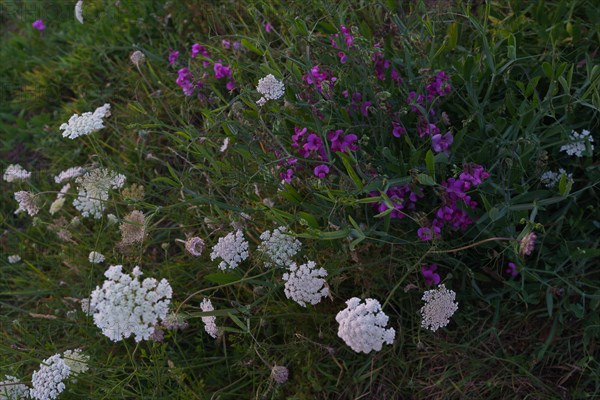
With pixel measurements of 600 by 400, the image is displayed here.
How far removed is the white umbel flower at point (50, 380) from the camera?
187cm

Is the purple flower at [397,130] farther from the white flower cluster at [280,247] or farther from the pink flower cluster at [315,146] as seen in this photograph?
the white flower cluster at [280,247]

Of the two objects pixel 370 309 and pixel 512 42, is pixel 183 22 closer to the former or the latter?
pixel 512 42

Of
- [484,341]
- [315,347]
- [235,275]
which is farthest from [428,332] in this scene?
[235,275]

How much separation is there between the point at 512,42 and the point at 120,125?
1888 mm

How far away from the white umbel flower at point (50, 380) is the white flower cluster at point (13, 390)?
9cm

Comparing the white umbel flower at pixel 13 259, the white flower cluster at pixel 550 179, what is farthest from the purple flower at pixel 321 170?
the white umbel flower at pixel 13 259

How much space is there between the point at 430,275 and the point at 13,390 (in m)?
1.28

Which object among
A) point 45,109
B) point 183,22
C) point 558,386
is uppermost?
point 183,22

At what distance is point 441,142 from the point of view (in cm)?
→ 200

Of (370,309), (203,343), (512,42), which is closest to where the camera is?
(370,309)

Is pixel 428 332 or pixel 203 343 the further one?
pixel 203 343

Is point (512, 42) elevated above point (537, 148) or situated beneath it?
elevated above

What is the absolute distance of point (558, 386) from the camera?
2057 millimetres

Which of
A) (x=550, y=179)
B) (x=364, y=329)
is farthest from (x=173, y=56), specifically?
(x=364, y=329)
